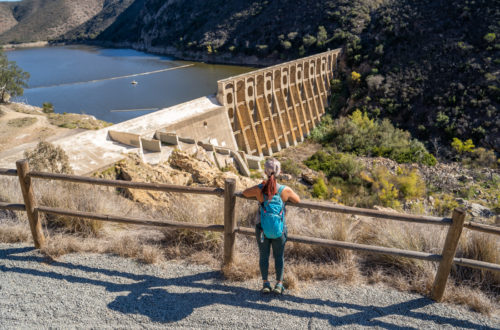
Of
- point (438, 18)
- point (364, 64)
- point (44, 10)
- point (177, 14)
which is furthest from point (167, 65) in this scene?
point (44, 10)

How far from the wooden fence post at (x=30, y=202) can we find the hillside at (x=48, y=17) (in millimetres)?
132142

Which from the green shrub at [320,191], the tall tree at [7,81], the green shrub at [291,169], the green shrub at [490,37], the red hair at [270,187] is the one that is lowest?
the green shrub at [320,191]

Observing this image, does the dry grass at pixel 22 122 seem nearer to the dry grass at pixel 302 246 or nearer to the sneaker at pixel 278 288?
the dry grass at pixel 302 246

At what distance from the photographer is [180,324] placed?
3.91m

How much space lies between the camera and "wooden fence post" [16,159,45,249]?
472cm

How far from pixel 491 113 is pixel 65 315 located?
99.8 feet

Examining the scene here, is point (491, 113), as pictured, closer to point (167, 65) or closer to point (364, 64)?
point (364, 64)

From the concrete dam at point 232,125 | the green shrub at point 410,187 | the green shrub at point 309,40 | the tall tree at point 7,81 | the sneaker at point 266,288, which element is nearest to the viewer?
the sneaker at point 266,288

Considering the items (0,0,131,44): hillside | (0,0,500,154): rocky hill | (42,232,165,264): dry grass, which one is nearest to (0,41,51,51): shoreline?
(0,0,131,44): hillside

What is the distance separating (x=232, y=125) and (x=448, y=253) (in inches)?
857

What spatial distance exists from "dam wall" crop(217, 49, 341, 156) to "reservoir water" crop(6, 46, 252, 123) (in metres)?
15.4

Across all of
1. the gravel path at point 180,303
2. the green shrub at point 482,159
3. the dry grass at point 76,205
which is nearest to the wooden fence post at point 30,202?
the gravel path at point 180,303

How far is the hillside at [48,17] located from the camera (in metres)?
120

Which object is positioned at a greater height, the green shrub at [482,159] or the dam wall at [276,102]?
the dam wall at [276,102]
